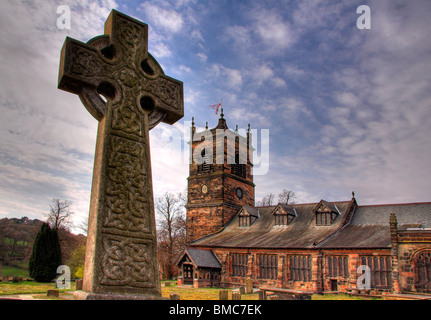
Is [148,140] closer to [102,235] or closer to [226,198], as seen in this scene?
[102,235]

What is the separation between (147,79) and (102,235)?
2.76 metres

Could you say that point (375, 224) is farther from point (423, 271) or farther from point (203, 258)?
point (203, 258)

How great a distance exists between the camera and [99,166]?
5219mm

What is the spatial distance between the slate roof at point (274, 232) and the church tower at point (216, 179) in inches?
84.8

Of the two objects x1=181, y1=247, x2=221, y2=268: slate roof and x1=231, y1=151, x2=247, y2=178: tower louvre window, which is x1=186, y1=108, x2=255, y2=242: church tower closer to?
x1=231, y1=151, x2=247, y2=178: tower louvre window

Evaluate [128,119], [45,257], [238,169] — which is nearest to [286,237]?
[238,169]

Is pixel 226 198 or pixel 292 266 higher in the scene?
pixel 226 198

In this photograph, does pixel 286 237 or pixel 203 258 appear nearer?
pixel 286 237

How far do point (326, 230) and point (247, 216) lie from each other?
9.30m

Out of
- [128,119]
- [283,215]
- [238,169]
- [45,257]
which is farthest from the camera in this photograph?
[238,169]

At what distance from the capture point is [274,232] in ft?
116

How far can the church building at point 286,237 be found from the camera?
2569 cm

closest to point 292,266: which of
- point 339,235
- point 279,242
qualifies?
point 279,242

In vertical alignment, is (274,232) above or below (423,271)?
above
